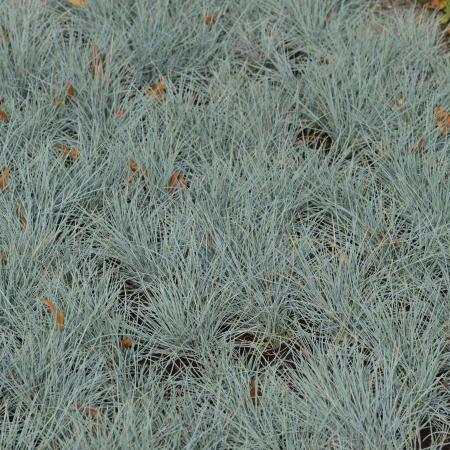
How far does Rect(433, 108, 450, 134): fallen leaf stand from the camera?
3145mm

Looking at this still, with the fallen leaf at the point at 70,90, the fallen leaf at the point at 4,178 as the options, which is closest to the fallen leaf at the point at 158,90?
the fallen leaf at the point at 70,90

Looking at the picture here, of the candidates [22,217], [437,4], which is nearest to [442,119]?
[437,4]

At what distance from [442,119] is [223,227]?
109cm

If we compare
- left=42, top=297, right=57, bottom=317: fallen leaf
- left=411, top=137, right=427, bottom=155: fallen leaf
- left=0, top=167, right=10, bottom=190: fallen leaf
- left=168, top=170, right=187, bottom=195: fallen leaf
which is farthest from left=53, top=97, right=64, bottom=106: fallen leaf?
left=411, top=137, right=427, bottom=155: fallen leaf

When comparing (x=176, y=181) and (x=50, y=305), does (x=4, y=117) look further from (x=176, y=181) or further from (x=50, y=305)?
(x=50, y=305)

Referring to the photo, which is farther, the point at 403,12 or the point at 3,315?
the point at 403,12

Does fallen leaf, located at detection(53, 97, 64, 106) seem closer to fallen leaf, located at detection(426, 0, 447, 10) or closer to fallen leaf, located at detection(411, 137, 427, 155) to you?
fallen leaf, located at detection(411, 137, 427, 155)

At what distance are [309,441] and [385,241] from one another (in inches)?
32.5

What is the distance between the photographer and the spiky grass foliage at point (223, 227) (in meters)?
2.18

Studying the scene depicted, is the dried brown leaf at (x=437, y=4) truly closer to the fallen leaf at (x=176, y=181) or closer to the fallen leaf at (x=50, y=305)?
the fallen leaf at (x=176, y=181)

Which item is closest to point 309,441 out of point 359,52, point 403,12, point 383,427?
point 383,427

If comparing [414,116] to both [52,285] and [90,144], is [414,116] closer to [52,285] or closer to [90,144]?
[90,144]

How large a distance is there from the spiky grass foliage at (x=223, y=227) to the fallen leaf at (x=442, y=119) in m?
0.03

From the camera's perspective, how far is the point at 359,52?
136 inches
